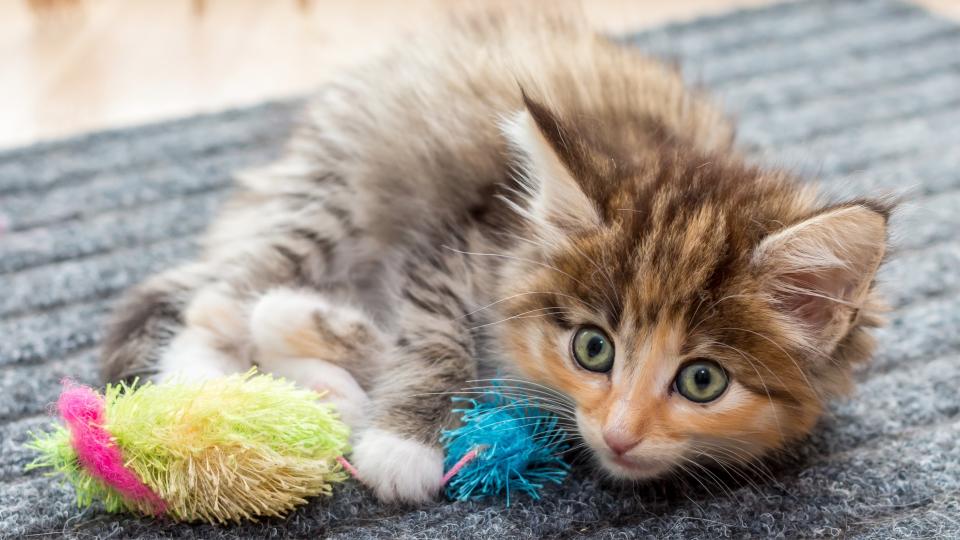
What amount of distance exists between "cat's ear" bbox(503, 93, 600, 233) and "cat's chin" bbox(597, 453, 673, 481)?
1.10ft

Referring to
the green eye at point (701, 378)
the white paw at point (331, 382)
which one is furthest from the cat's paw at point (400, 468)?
the green eye at point (701, 378)

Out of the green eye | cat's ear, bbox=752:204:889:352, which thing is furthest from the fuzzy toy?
cat's ear, bbox=752:204:889:352

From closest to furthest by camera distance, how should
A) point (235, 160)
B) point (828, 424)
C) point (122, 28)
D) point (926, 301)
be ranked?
point (828, 424)
point (926, 301)
point (235, 160)
point (122, 28)

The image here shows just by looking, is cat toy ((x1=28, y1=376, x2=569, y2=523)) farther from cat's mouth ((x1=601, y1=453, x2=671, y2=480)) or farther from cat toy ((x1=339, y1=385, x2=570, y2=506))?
cat's mouth ((x1=601, y1=453, x2=671, y2=480))

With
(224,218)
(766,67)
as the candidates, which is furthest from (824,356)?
(766,67)

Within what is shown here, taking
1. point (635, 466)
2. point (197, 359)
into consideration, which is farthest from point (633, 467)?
point (197, 359)

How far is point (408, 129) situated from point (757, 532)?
96 cm

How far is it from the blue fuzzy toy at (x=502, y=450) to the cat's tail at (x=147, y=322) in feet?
1.76

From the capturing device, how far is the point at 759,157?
80.4 inches

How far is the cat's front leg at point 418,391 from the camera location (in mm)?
1433

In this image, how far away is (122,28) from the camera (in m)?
3.42

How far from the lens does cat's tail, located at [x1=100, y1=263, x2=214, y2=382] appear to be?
5.26ft

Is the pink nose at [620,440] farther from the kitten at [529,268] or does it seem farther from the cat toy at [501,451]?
the cat toy at [501,451]

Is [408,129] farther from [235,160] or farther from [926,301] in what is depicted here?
[926,301]
